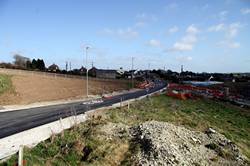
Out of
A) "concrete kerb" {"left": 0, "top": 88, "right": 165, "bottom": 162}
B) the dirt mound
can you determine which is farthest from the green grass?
"concrete kerb" {"left": 0, "top": 88, "right": 165, "bottom": 162}

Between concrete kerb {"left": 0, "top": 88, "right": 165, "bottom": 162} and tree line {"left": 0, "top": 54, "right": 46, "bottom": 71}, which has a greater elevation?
tree line {"left": 0, "top": 54, "right": 46, "bottom": 71}

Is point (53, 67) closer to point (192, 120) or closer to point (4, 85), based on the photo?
point (4, 85)

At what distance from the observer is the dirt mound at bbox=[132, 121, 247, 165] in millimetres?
13641

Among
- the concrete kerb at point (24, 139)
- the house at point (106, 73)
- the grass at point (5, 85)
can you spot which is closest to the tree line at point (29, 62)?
Result: the house at point (106, 73)

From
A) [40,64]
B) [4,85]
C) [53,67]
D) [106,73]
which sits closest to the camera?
[4,85]

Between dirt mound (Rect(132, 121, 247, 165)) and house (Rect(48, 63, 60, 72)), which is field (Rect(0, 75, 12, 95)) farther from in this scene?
house (Rect(48, 63, 60, 72))

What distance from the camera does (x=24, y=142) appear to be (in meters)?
17.0

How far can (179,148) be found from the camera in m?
15.0

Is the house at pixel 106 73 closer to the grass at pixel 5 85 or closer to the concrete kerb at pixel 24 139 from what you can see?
the grass at pixel 5 85

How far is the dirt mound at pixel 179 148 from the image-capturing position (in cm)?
1364

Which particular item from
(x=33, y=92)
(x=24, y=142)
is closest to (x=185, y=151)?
(x=24, y=142)

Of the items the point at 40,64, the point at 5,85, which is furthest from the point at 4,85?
the point at 40,64

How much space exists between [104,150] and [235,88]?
91660 mm

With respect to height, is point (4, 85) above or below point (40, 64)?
below
